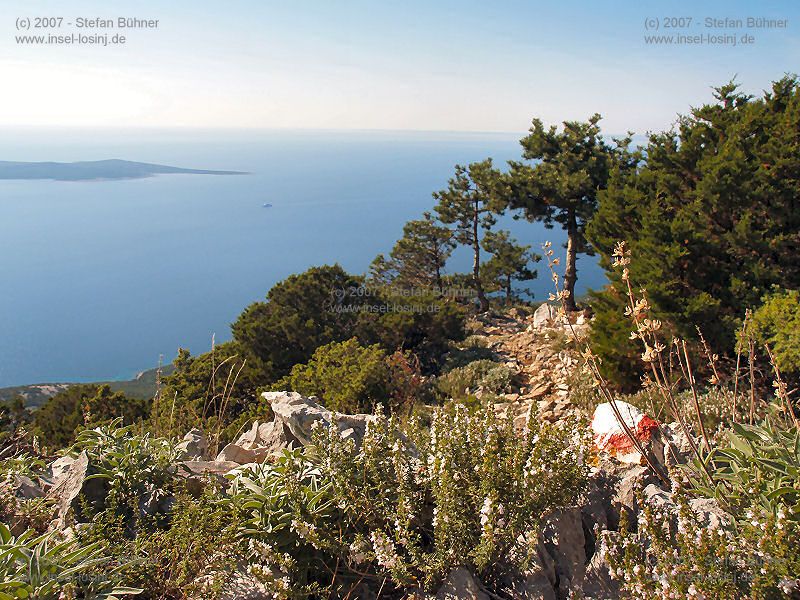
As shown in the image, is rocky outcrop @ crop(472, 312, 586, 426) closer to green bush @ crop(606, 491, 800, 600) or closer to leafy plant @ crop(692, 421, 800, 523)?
leafy plant @ crop(692, 421, 800, 523)

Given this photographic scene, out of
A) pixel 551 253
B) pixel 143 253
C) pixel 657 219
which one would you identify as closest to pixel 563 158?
pixel 657 219

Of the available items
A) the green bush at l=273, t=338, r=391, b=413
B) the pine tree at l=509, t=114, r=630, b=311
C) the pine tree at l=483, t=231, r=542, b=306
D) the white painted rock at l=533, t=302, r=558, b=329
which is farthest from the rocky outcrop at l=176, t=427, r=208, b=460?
the pine tree at l=483, t=231, r=542, b=306

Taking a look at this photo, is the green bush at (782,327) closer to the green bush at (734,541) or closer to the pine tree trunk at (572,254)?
the green bush at (734,541)

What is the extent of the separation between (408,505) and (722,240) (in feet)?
30.4

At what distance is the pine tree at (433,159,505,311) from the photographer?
23.2m

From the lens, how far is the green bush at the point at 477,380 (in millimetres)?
9656

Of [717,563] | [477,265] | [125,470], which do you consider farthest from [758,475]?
[477,265]

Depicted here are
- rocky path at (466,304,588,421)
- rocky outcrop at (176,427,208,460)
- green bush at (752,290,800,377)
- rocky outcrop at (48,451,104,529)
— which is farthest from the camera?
rocky path at (466,304,588,421)

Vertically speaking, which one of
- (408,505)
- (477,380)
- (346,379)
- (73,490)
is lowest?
(477,380)

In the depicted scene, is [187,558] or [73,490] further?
[73,490]

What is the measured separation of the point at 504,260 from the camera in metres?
24.8

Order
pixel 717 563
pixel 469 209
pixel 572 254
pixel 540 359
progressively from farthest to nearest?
pixel 469 209 < pixel 572 254 < pixel 540 359 < pixel 717 563

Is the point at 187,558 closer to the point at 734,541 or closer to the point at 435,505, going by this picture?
the point at 435,505

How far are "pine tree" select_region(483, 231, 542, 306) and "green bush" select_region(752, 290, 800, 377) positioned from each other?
16.4m
